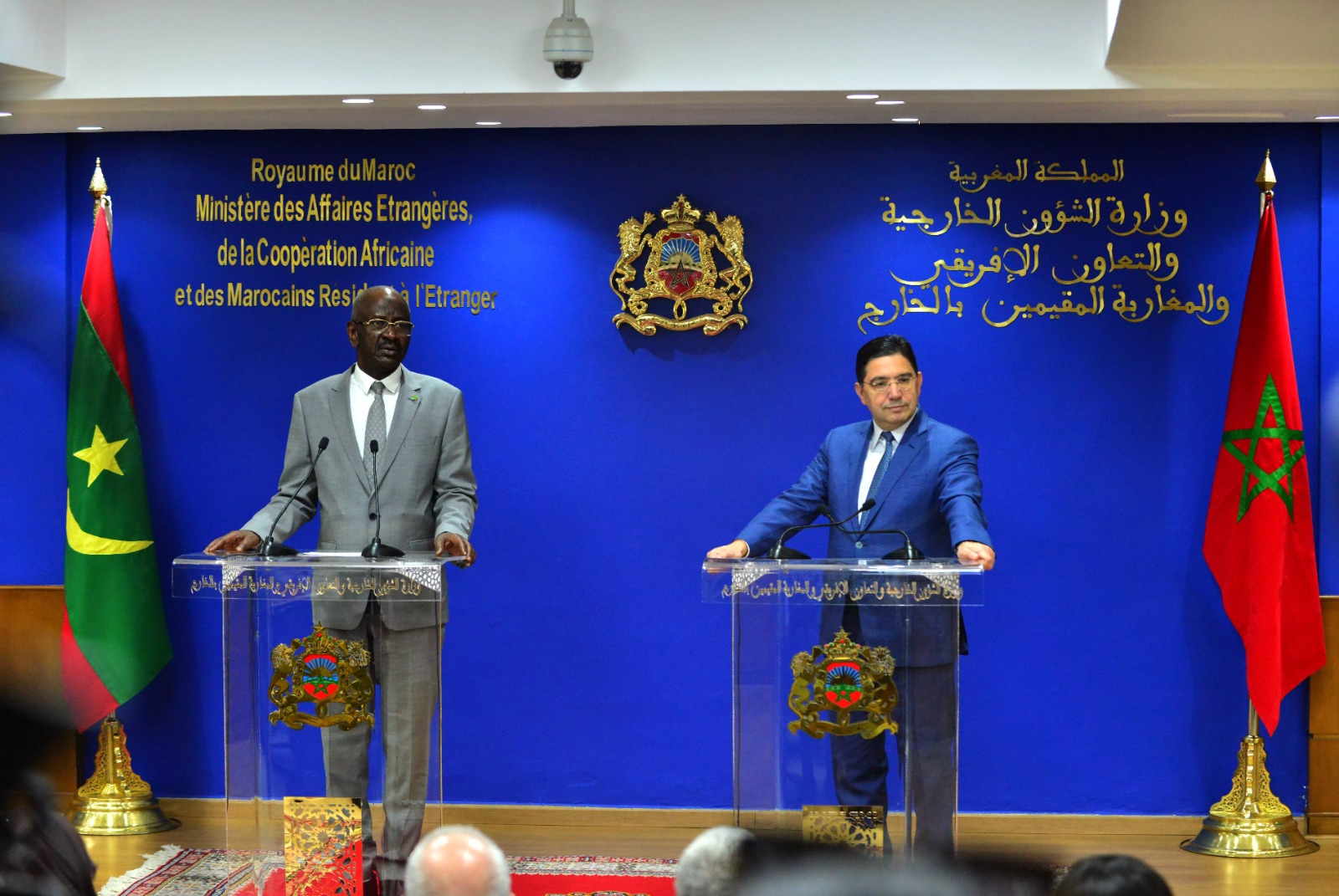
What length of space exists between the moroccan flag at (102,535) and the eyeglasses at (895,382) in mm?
3044

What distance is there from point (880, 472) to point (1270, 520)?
6.16ft

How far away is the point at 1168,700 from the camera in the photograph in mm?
5648

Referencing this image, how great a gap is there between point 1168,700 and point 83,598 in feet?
13.9

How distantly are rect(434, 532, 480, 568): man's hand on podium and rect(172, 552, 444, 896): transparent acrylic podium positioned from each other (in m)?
0.09

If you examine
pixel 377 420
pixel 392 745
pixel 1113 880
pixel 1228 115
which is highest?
pixel 1228 115

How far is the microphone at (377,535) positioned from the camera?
4.03m

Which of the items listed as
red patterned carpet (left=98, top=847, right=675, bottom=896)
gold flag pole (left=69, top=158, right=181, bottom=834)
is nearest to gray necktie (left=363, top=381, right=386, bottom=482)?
red patterned carpet (left=98, top=847, right=675, bottom=896)

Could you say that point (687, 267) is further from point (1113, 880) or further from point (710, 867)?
point (1113, 880)

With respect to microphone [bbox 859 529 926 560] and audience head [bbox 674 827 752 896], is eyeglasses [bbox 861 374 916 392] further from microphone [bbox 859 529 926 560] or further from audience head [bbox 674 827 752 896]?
audience head [bbox 674 827 752 896]

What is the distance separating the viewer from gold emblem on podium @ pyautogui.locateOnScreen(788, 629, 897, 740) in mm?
3744

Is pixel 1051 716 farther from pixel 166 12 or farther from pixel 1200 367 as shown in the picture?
pixel 166 12

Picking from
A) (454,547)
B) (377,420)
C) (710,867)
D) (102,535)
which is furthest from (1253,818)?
(102,535)

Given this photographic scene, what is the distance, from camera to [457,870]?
2.14 metres

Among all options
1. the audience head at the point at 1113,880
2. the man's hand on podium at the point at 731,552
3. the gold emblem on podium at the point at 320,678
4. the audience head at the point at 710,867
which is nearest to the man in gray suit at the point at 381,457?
the gold emblem on podium at the point at 320,678
